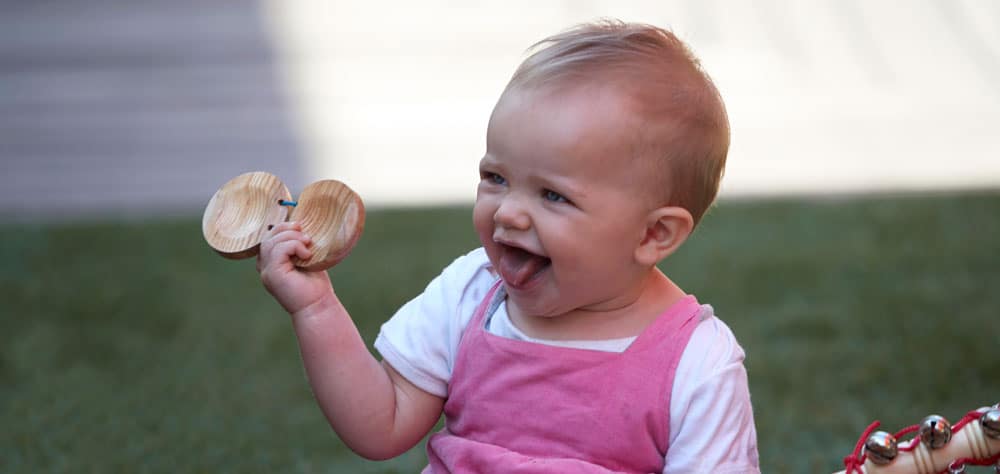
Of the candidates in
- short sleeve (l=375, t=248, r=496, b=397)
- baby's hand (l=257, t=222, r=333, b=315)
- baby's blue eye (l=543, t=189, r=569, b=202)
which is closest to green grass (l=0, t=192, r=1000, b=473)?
short sleeve (l=375, t=248, r=496, b=397)

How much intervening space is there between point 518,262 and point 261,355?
1.45m

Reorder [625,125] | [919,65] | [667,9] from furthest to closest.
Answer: [667,9], [919,65], [625,125]

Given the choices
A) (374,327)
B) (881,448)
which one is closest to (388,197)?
(374,327)

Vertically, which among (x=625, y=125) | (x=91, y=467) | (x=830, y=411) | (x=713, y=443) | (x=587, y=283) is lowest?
(x=830, y=411)

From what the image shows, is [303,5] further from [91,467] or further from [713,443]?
[713,443]

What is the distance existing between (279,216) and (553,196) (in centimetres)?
29

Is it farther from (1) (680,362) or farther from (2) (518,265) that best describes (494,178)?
(1) (680,362)

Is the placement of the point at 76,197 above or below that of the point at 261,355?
above

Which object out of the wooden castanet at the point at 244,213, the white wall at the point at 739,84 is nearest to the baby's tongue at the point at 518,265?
the wooden castanet at the point at 244,213

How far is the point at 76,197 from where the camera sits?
3.61 m

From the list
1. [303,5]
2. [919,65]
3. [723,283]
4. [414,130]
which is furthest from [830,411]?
[303,5]

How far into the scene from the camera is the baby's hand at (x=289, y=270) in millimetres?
1219

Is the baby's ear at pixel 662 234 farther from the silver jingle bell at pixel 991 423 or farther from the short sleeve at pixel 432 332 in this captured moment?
the silver jingle bell at pixel 991 423

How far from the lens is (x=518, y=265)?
120 centimetres
